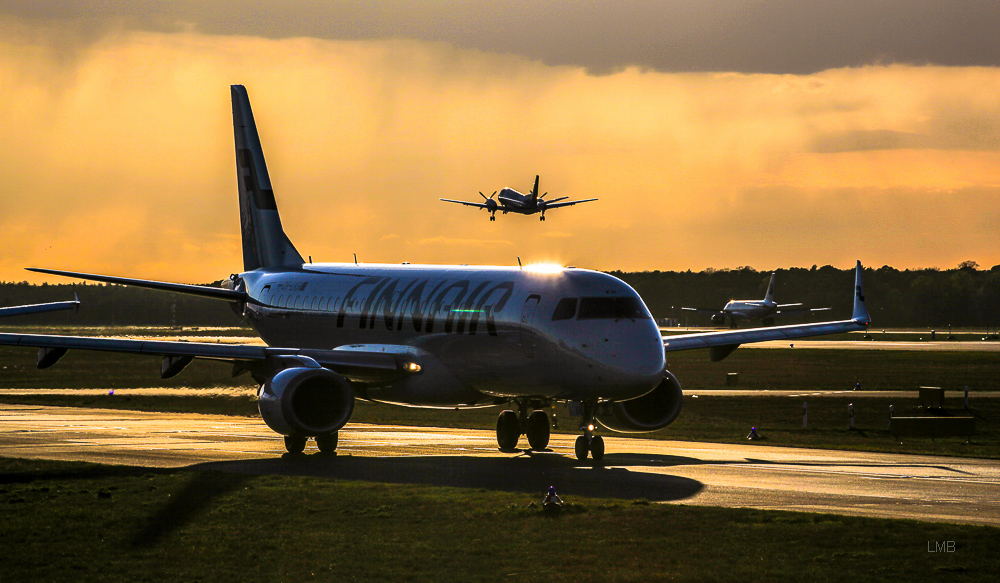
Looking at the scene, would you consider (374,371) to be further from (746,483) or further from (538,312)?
(746,483)

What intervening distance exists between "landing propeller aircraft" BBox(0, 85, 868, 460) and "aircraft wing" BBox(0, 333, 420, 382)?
0.12 feet

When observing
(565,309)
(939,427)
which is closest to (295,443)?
(565,309)

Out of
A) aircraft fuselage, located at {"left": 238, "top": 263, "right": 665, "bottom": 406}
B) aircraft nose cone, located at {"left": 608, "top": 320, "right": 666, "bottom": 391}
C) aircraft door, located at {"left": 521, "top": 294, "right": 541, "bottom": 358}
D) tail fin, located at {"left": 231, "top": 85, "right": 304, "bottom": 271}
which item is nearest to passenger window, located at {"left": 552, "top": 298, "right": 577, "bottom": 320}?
aircraft fuselage, located at {"left": 238, "top": 263, "right": 665, "bottom": 406}

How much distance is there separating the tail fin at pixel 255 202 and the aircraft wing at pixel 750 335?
607 inches

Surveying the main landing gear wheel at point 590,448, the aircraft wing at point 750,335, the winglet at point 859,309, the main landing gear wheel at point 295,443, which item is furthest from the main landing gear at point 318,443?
the winglet at point 859,309

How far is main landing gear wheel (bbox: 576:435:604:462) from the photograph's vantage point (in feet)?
91.9

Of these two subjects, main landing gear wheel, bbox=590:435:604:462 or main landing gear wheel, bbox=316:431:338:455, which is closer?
main landing gear wheel, bbox=590:435:604:462

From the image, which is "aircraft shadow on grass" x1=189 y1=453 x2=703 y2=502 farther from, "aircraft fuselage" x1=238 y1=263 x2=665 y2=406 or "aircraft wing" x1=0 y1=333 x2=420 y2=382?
"aircraft wing" x1=0 y1=333 x2=420 y2=382

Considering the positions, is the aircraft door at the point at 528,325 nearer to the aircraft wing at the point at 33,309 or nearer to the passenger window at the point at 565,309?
the passenger window at the point at 565,309

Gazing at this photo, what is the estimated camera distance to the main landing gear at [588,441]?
28.0 metres

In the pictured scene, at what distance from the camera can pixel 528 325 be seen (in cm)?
2797

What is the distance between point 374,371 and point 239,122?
16.2 m

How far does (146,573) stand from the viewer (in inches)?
606

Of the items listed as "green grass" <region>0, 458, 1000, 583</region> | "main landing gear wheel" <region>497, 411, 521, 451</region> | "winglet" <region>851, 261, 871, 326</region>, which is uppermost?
"winglet" <region>851, 261, 871, 326</region>
